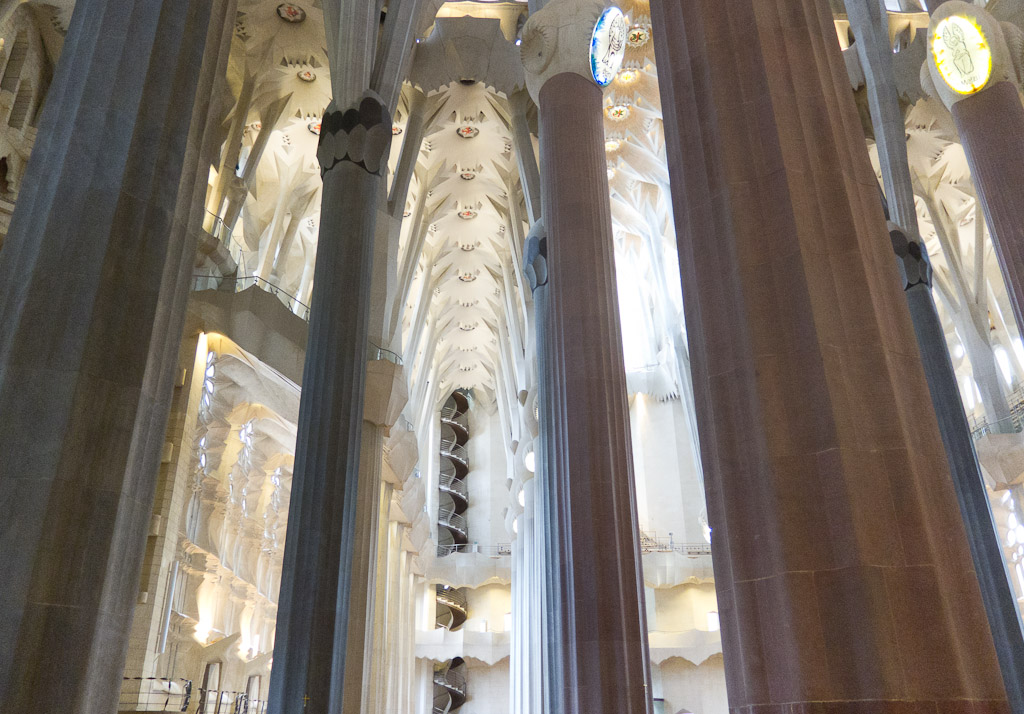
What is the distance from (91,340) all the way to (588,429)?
495 centimetres

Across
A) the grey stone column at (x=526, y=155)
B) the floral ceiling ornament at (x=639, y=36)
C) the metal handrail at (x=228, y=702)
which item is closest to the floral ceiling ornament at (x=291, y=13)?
the grey stone column at (x=526, y=155)

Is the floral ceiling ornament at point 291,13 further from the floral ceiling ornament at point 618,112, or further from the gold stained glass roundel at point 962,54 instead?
the gold stained glass roundel at point 962,54

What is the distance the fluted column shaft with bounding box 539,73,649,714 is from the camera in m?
6.76

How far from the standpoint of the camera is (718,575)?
3.27 meters

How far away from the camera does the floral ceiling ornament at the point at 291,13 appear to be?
13547 millimetres

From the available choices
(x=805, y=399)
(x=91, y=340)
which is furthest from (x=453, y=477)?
(x=805, y=399)

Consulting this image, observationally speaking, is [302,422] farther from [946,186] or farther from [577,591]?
[946,186]

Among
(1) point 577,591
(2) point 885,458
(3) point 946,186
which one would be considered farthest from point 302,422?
(3) point 946,186

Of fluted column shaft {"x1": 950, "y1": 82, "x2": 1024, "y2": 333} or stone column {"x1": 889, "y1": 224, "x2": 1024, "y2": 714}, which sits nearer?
fluted column shaft {"x1": 950, "y1": 82, "x2": 1024, "y2": 333}

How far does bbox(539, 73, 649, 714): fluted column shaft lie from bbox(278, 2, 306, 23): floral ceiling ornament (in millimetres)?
6733

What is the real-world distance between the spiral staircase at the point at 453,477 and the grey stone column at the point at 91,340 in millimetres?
26330

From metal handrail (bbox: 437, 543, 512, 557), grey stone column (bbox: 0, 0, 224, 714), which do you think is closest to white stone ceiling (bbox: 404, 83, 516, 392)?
metal handrail (bbox: 437, 543, 512, 557)

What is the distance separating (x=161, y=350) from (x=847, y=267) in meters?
3.16

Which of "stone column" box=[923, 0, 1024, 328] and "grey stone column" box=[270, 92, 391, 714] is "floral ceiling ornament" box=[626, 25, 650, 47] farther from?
"grey stone column" box=[270, 92, 391, 714]
